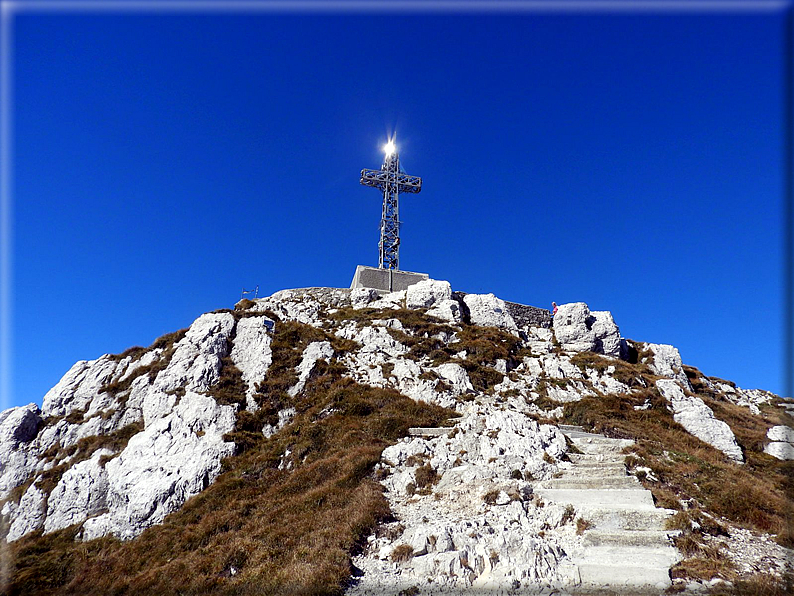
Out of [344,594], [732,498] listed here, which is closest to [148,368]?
[344,594]

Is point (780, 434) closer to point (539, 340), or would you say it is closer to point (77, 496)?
point (539, 340)

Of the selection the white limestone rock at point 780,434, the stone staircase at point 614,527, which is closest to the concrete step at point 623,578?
the stone staircase at point 614,527

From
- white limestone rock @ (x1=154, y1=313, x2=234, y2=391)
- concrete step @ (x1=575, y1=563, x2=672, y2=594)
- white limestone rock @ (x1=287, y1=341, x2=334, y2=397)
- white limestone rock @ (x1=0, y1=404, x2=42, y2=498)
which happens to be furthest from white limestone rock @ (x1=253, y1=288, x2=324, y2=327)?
concrete step @ (x1=575, y1=563, x2=672, y2=594)

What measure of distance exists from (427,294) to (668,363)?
949 inches

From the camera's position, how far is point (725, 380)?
4144cm

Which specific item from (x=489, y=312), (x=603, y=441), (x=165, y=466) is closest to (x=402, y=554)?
(x=603, y=441)

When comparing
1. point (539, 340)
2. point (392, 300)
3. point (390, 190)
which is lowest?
point (539, 340)

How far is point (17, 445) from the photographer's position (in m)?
28.5

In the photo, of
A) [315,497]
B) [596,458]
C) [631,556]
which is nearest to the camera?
[631,556]

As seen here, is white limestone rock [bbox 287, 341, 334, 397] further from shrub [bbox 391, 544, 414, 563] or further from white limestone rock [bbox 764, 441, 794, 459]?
white limestone rock [bbox 764, 441, 794, 459]

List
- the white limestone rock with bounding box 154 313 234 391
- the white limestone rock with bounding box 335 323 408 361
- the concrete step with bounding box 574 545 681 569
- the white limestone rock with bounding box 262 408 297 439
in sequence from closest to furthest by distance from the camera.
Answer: the concrete step with bounding box 574 545 681 569
the white limestone rock with bounding box 262 408 297 439
the white limestone rock with bounding box 154 313 234 391
the white limestone rock with bounding box 335 323 408 361

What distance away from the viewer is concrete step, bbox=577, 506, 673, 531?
1354 cm

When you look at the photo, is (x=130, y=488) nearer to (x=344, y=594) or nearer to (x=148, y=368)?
(x=148, y=368)

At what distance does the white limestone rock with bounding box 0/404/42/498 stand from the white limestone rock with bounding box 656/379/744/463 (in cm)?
4535
